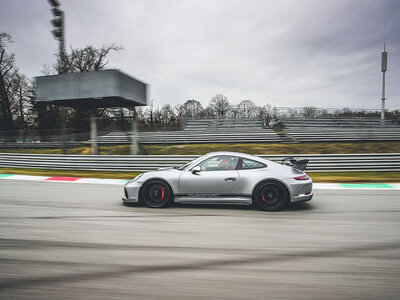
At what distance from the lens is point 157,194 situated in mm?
5020

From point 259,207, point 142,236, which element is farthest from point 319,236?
point 142,236

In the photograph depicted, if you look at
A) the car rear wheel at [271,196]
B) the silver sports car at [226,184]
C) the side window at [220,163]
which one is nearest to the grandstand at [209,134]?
the silver sports car at [226,184]

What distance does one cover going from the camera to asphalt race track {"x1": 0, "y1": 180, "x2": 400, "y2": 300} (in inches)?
88.0

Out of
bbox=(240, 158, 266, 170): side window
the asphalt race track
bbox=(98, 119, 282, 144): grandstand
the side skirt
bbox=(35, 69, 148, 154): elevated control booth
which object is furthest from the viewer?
bbox=(98, 119, 282, 144): grandstand

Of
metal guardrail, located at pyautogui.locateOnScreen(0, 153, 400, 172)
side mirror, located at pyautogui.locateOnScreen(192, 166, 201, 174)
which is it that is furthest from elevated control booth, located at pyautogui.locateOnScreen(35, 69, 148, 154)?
side mirror, located at pyautogui.locateOnScreen(192, 166, 201, 174)

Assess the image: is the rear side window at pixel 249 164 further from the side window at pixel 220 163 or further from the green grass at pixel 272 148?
the green grass at pixel 272 148

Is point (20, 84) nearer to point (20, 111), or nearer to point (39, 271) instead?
point (20, 111)

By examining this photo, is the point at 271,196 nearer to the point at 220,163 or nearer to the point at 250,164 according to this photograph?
the point at 250,164

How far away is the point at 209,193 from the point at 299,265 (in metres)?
2.39

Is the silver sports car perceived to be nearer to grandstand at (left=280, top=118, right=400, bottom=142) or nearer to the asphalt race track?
the asphalt race track

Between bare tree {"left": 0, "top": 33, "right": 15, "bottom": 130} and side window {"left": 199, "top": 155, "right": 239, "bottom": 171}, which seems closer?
side window {"left": 199, "top": 155, "right": 239, "bottom": 171}

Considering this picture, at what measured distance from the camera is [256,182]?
15.7 ft

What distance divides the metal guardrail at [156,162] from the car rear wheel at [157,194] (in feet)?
15.9

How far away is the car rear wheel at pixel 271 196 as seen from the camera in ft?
15.6
